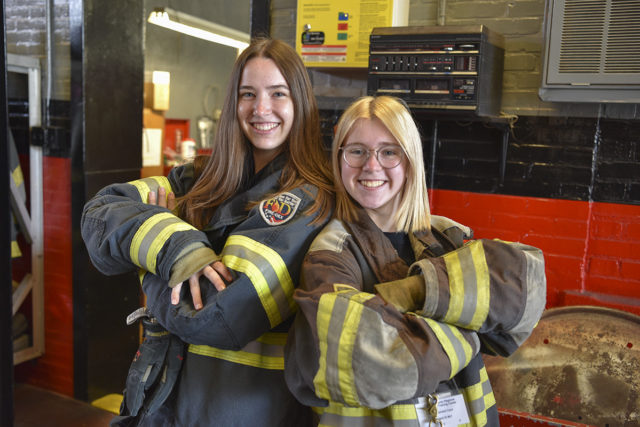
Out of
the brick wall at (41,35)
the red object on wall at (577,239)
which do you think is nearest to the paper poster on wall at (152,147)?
the brick wall at (41,35)

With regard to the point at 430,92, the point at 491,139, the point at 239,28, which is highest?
the point at 239,28

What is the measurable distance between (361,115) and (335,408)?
2.29 feet

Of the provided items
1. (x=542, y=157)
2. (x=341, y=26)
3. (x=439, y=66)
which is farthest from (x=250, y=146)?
(x=542, y=157)

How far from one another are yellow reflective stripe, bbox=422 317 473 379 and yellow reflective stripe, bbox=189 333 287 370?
45cm

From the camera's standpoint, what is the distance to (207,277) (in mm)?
1398

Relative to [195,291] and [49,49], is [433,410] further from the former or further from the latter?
[49,49]

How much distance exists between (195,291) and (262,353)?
0.84 feet

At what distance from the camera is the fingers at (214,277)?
1.37 m

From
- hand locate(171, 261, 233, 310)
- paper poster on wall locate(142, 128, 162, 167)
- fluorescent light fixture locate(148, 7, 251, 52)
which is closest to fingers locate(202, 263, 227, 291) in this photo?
hand locate(171, 261, 233, 310)

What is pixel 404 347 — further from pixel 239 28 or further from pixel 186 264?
pixel 239 28

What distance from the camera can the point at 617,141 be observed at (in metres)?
2.82

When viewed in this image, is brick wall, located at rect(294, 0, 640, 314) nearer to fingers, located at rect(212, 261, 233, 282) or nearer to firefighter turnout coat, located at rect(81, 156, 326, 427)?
firefighter turnout coat, located at rect(81, 156, 326, 427)

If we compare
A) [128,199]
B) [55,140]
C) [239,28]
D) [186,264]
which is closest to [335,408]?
[186,264]

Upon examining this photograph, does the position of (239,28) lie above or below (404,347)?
above
